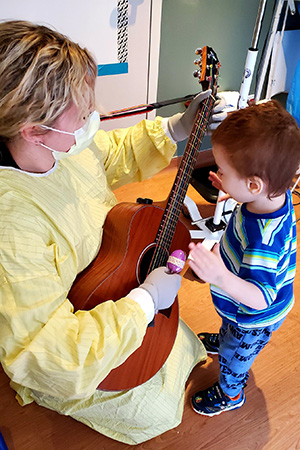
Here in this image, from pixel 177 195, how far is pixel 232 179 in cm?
26

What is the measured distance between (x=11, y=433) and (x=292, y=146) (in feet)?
4.03

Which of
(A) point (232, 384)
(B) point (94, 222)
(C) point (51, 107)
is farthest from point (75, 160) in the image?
(A) point (232, 384)

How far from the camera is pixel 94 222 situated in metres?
1.03

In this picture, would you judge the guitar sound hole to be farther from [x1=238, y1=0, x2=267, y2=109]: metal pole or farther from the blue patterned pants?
[x1=238, y1=0, x2=267, y2=109]: metal pole

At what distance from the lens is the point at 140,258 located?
41.2 inches

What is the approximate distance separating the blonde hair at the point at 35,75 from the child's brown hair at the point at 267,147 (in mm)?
364

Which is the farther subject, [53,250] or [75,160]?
[75,160]

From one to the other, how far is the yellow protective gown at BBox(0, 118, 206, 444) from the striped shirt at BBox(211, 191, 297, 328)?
295 mm

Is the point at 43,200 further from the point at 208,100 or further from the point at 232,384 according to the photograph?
the point at 232,384

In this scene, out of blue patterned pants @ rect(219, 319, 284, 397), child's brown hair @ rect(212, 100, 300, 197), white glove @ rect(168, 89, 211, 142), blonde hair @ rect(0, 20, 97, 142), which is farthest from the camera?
white glove @ rect(168, 89, 211, 142)

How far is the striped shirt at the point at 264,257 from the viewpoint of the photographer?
0.82m

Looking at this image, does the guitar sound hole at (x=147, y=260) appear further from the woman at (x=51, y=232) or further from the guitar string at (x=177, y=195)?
the woman at (x=51, y=232)

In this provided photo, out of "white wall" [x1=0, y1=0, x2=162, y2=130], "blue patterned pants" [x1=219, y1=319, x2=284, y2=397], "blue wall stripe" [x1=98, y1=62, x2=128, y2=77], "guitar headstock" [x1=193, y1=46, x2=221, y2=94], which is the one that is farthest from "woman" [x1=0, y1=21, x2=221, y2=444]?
"blue wall stripe" [x1=98, y1=62, x2=128, y2=77]

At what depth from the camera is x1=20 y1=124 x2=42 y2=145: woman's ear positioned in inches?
28.9
